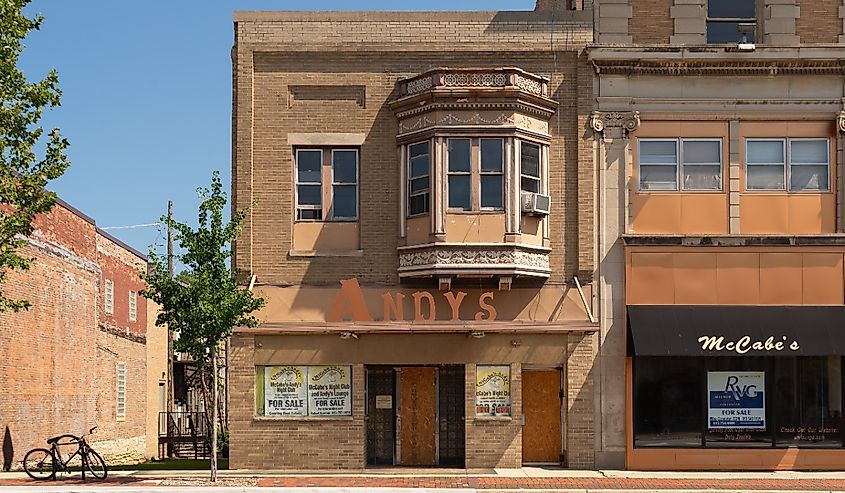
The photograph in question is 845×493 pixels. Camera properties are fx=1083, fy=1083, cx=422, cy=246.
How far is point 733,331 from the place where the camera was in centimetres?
2306

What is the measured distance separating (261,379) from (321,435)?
1786 mm

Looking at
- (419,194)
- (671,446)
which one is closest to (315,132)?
(419,194)

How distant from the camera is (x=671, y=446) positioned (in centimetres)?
2328

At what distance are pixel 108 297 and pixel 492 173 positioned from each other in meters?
17.8

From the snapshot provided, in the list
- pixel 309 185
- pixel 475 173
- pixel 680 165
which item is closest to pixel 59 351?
pixel 309 185

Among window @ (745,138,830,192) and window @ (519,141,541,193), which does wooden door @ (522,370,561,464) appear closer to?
window @ (519,141,541,193)

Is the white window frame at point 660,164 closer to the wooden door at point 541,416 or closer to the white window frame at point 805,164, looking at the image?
the white window frame at point 805,164

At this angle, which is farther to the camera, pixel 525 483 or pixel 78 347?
pixel 78 347

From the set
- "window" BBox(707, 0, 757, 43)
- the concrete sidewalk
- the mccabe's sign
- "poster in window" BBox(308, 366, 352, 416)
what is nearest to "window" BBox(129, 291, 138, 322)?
the concrete sidewalk

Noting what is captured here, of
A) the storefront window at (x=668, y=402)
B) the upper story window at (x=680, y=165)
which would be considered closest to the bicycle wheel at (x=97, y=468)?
the storefront window at (x=668, y=402)

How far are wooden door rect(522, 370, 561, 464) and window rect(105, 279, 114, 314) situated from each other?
16991mm

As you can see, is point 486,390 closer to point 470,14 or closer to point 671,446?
point 671,446

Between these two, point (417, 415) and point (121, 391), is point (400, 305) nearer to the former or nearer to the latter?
point (417, 415)

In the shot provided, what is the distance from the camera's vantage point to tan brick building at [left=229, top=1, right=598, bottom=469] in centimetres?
2305
